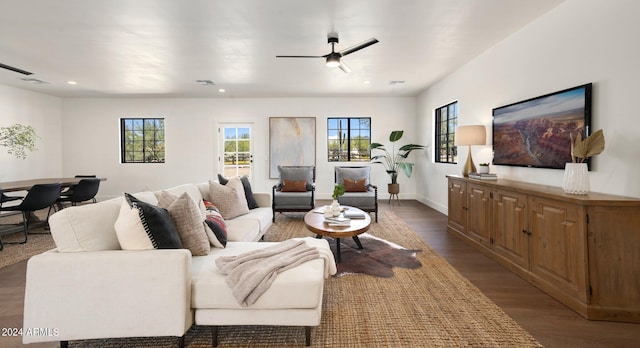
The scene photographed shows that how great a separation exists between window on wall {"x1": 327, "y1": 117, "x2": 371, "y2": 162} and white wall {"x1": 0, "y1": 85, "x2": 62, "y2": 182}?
22.6ft

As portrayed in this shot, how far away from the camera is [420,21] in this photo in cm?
317

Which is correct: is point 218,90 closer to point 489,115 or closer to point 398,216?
point 398,216

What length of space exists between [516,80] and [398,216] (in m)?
2.90

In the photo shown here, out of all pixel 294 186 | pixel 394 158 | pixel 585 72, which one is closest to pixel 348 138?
pixel 394 158

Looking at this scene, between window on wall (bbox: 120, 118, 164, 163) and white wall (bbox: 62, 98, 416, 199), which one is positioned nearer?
white wall (bbox: 62, 98, 416, 199)

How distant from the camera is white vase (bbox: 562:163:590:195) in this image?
226 centimetres

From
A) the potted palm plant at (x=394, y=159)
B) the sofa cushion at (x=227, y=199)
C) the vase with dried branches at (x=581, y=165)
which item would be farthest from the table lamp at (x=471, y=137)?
the sofa cushion at (x=227, y=199)

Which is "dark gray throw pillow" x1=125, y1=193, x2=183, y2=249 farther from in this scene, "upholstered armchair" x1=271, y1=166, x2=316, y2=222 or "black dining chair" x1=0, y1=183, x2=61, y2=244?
"black dining chair" x1=0, y1=183, x2=61, y2=244

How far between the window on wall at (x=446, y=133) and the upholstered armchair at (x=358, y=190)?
1662 millimetres

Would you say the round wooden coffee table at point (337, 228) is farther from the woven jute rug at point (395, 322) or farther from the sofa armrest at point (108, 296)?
the sofa armrest at point (108, 296)

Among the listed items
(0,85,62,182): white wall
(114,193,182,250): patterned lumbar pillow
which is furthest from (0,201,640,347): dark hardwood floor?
(0,85,62,182): white wall

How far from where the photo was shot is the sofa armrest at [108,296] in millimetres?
1602

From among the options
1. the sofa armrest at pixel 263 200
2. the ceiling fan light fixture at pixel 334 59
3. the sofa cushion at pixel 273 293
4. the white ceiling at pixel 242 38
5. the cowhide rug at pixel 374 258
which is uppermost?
the white ceiling at pixel 242 38

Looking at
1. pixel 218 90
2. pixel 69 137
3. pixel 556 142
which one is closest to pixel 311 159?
pixel 218 90
